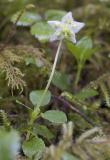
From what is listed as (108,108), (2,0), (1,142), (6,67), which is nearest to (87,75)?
(108,108)

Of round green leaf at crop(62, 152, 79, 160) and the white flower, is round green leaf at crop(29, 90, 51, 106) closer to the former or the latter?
the white flower

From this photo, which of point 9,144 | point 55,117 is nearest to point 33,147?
point 55,117

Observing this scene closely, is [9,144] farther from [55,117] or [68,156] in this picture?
[55,117]

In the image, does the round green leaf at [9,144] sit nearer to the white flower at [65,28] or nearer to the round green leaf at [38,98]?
the round green leaf at [38,98]

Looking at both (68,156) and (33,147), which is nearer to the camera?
(68,156)

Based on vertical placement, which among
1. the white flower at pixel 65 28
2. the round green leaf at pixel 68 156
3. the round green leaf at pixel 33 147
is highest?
the white flower at pixel 65 28

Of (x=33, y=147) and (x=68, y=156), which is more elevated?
(x=68, y=156)

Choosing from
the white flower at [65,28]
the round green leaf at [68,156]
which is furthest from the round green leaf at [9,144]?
the white flower at [65,28]

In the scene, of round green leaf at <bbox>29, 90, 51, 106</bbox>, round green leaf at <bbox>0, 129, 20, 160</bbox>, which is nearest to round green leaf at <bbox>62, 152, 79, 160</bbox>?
round green leaf at <bbox>0, 129, 20, 160</bbox>

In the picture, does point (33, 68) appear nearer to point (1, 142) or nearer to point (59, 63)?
point (59, 63)
